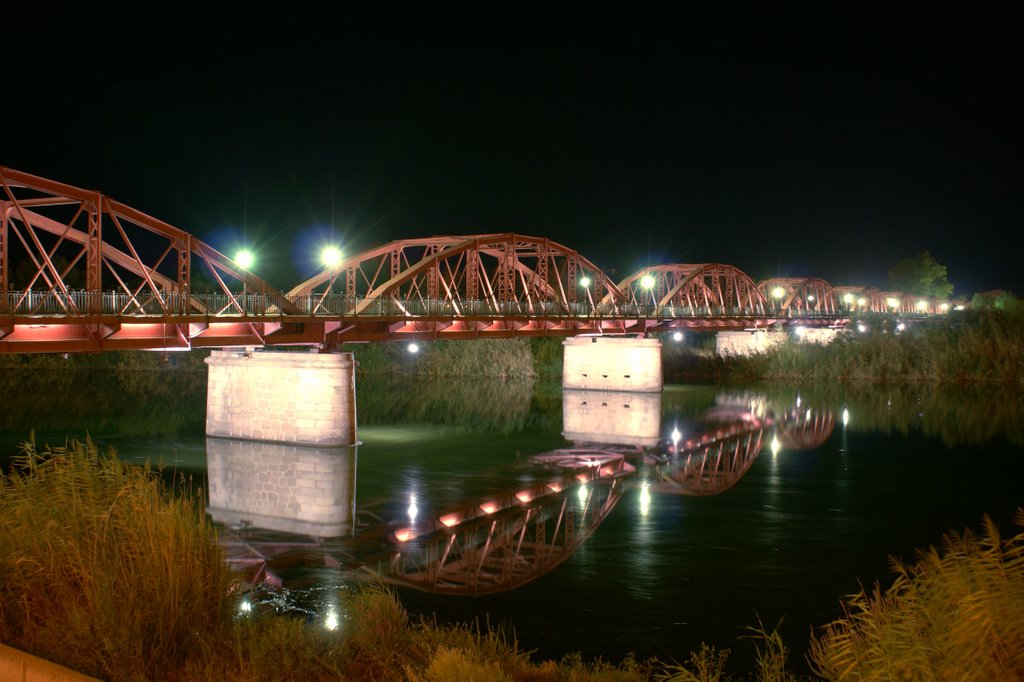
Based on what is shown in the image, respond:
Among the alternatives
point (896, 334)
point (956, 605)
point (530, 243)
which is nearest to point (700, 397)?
point (530, 243)

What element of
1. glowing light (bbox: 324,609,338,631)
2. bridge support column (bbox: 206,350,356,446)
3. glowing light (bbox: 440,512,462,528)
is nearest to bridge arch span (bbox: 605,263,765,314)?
bridge support column (bbox: 206,350,356,446)

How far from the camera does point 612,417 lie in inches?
2228

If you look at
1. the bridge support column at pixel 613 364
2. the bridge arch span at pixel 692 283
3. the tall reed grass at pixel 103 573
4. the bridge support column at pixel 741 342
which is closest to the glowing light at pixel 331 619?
the tall reed grass at pixel 103 573

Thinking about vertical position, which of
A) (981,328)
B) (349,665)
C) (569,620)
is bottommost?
(569,620)

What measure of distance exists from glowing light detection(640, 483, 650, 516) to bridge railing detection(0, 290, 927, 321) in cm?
1565

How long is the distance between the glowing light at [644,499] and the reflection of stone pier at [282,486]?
873 centimetres

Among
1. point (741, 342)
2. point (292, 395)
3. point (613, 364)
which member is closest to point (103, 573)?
point (292, 395)

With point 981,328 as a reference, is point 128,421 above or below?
below

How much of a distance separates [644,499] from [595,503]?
6.08 ft

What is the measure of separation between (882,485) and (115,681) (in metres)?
30.6

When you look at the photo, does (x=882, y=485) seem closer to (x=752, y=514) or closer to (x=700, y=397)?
(x=752, y=514)

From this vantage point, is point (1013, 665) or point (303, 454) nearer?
point (1013, 665)

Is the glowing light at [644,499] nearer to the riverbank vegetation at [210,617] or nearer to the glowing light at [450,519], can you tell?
the glowing light at [450,519]

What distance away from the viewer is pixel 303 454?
3900 cm
